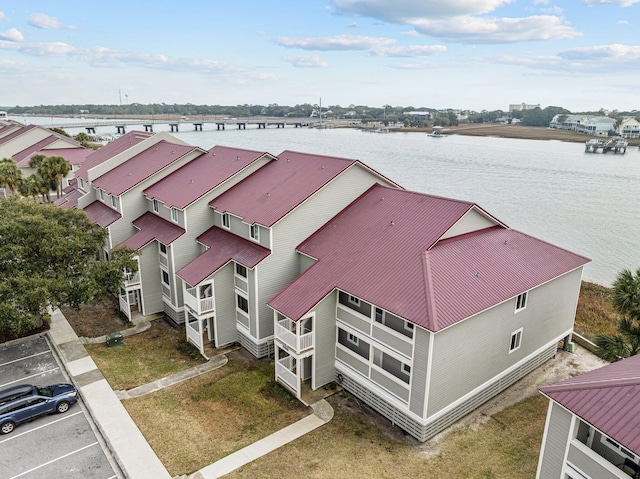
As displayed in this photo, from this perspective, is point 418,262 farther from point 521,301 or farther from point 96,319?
point 96,319

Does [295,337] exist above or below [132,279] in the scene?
above

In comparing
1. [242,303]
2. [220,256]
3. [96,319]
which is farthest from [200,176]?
[96,319]

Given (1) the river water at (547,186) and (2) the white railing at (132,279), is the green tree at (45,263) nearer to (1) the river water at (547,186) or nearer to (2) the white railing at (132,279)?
(2) the white railing at (132,279)

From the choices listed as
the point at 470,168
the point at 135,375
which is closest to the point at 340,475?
the point at 135,375

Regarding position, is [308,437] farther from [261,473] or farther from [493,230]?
[493,230]

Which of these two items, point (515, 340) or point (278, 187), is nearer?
point (515, 340)

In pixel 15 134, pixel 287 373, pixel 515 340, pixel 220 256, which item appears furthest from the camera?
pixel 15 134
